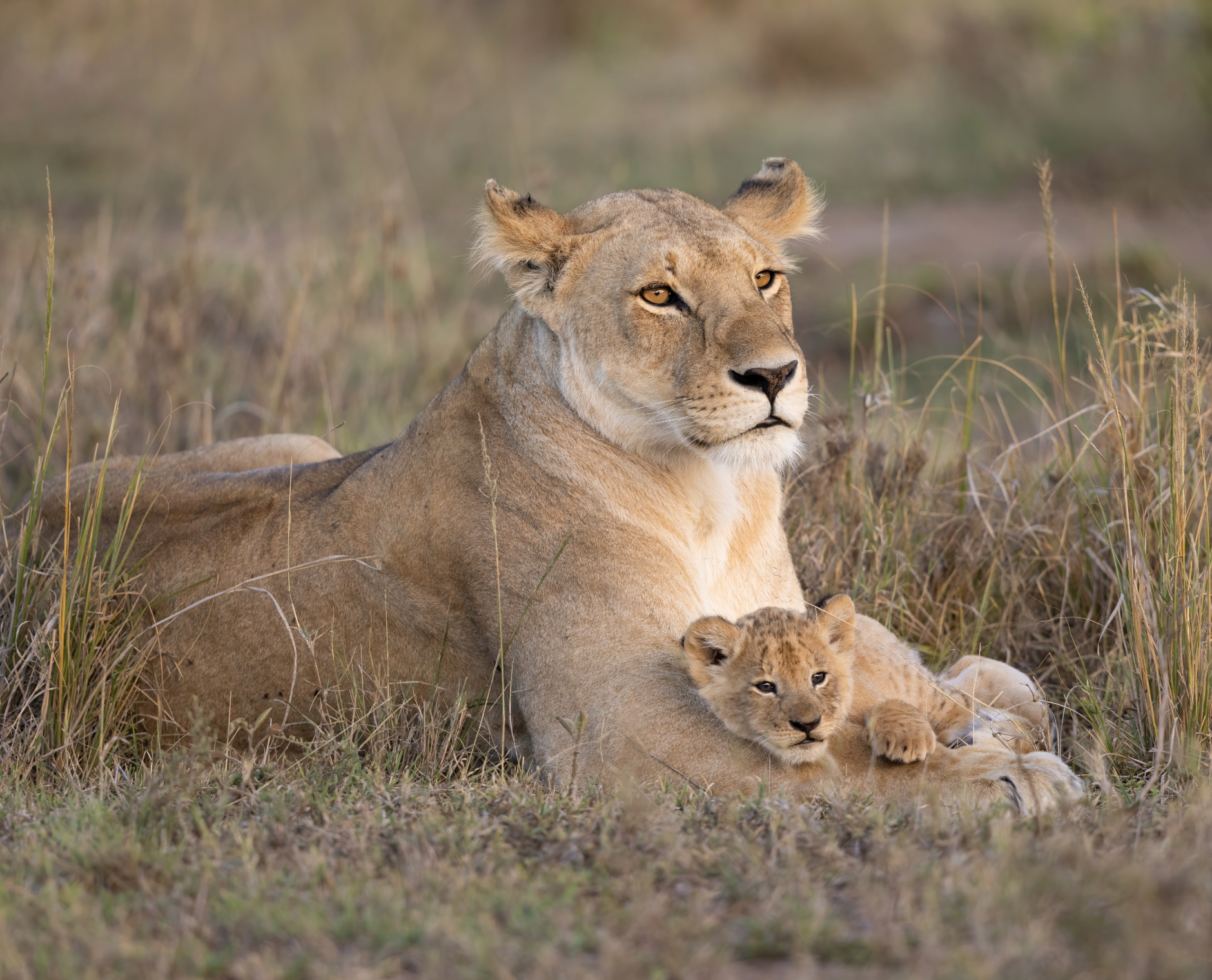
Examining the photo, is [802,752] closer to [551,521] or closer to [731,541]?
[731,541]

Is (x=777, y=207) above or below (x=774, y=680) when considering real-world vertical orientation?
above

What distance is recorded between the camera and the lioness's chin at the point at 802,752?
3.30m

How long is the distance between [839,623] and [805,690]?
365 mm

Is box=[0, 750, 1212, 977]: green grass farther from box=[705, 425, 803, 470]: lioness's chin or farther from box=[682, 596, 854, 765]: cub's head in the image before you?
box=[705, 425, 803, 470]: lioness's chin

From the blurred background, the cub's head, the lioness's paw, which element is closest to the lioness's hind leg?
the lioness's paw

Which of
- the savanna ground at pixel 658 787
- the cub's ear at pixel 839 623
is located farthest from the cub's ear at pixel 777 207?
the cub's ear at pixel 839 623

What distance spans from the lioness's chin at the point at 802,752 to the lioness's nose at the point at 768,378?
0.82 meters

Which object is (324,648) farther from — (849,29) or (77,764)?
(849,29)

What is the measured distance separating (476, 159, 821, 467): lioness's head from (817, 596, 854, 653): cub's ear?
1.27 feet

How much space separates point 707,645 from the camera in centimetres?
341

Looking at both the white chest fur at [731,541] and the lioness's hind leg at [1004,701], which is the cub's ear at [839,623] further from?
the lioness's hind leg at [1004,701]

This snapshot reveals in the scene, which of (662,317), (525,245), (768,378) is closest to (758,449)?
(768,378)

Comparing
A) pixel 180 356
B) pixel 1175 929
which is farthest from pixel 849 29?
pixel 1175 929

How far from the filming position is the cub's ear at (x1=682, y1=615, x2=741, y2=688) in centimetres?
339
